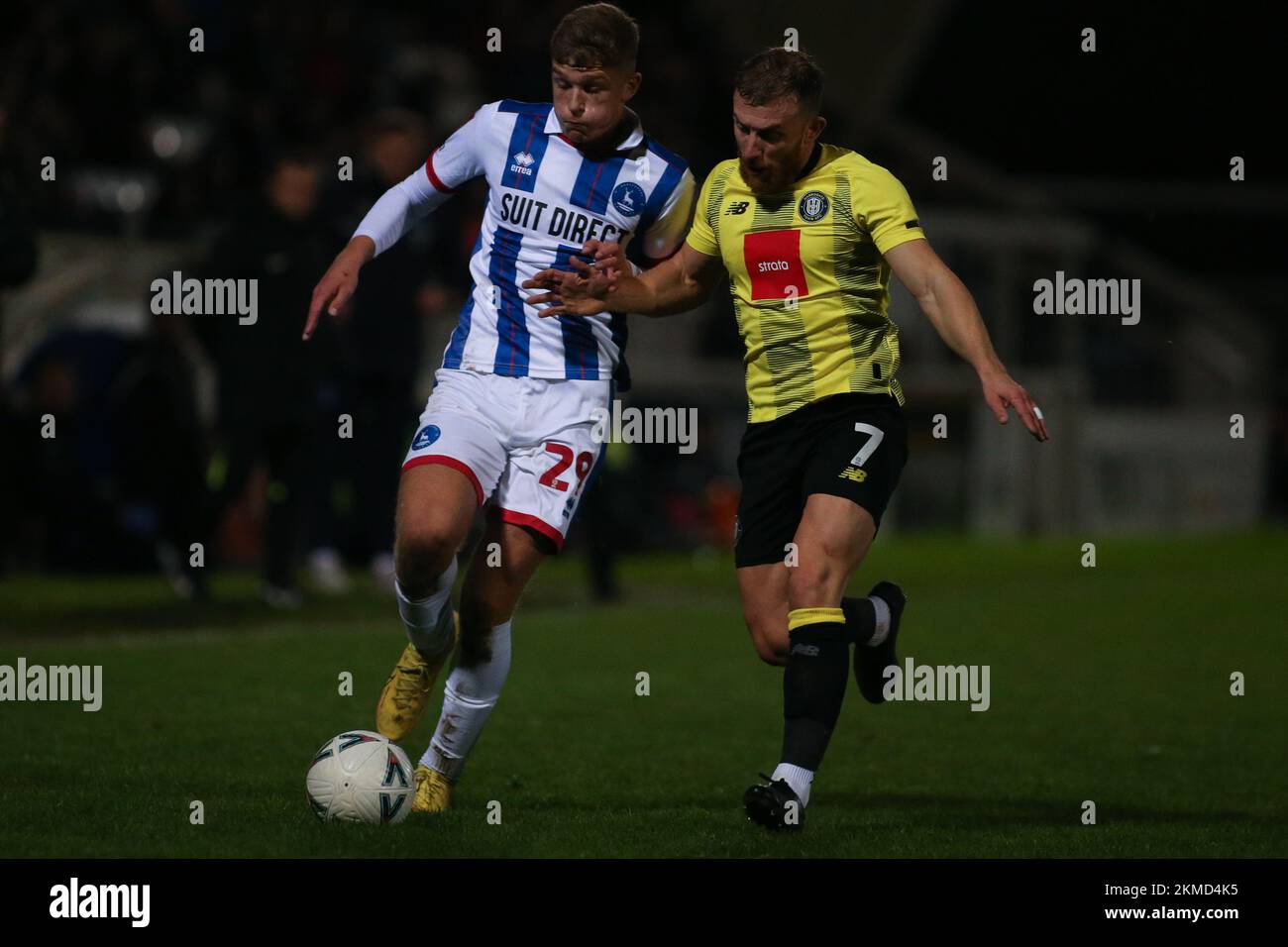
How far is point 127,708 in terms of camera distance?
734 centimetres

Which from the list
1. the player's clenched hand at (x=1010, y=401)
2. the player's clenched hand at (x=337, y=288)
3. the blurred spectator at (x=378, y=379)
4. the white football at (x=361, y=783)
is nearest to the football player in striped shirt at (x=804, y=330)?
the player's clenched hand at (x=1010, y=401)

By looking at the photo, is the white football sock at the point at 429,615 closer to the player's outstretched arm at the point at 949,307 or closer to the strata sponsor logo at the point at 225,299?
the player's outstretched arm at the point at 949,307

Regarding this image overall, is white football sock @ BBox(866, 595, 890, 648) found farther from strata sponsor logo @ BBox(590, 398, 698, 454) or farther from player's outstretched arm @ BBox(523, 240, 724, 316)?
strata sponsor logo @ BBox(590, 398, 698, 454)

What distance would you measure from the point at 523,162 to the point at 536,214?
17 cm

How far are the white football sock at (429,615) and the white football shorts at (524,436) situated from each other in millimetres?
288

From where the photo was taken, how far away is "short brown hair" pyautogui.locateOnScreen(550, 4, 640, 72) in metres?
5.54

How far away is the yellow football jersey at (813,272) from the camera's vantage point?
5547 millimetres

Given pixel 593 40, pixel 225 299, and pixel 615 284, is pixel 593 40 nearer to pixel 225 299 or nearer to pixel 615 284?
pixel 615 284

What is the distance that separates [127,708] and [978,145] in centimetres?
2526

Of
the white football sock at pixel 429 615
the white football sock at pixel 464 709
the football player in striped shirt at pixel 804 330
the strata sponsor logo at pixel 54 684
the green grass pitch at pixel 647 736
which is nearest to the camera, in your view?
the green grass pitch at pixel 647 736

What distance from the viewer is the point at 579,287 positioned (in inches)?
218

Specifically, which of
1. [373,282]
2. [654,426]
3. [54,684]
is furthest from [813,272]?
[654,426]
